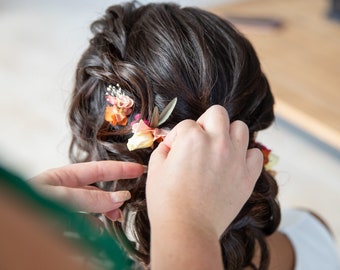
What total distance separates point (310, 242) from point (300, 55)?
1.20m

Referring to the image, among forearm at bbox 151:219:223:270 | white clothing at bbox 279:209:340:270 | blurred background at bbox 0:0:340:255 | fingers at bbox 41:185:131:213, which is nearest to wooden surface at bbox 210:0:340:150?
blurred background at bbox 0:0:340:255

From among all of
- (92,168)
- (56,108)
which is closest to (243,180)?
(92,168)

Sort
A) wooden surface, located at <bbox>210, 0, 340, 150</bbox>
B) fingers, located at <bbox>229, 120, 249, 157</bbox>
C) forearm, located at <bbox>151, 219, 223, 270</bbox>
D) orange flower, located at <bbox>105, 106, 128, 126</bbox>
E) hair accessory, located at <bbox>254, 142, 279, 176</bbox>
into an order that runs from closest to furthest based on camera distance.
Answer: forearm, located at <bbox>151, 219, 223, 270</bbox> < fingers, located at <bbox>229, 120, 249, 157</bbox> < orange flower, located at <bbox>105, 106, 128, 126</bbox> < hair accessory, located at <bbox>254, 142, 279, 176</bbox> < wooden surface, located at <bbox>210, 0, 340, 150</bbox>

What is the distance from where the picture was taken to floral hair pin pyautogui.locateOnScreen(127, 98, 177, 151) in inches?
31.5

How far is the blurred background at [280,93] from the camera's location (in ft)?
6.20

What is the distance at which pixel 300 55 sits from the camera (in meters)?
2.15

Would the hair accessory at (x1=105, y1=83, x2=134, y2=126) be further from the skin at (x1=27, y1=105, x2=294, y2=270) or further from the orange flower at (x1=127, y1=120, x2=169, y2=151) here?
the skin at (x1=27, y1=105, x2=294, y2=270)

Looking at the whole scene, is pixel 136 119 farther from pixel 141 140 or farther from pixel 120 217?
pixel 120 217

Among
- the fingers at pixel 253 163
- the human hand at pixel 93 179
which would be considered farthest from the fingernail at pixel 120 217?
the fingers at pixel 253 163

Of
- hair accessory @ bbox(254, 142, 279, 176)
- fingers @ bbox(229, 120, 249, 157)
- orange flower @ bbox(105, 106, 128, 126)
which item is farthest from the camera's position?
hair accessory @ bbox(254, 142, 279, 176)

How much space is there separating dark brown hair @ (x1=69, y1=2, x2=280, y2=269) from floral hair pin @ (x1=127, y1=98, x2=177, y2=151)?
22mm

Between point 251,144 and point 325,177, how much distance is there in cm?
118

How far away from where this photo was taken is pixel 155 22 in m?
0.90

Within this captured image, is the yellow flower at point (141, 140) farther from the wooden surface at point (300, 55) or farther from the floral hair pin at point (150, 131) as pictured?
the wooden surface at point (300, 55)
